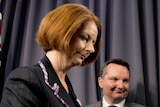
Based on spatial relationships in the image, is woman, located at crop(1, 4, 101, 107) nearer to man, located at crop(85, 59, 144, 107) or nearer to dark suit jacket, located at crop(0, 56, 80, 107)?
dark suit jacket, located at crop(0, 56, 80, 107)

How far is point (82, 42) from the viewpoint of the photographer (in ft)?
2.36

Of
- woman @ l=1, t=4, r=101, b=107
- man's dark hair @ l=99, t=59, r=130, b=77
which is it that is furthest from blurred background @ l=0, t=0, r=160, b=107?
woman @ l=1, t=4, r=101, b=107

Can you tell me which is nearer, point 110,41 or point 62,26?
point 62,26

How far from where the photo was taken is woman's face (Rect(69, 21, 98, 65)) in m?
0.71

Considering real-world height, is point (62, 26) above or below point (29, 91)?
above

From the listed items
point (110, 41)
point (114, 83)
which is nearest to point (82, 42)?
point (114, 83)

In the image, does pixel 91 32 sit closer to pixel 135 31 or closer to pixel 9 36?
pixel 135 31

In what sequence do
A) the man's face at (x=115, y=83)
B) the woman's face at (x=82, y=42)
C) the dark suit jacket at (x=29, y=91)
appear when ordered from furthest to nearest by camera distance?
the man's face at (x=115, y=83) → the woman's face at (x=82, y=42) → the dark suit jacket at (x=29, y=91)

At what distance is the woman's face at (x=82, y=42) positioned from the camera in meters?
0.71

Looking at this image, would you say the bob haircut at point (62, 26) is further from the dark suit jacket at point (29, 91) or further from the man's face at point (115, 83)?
the man's face at point (115, 83)

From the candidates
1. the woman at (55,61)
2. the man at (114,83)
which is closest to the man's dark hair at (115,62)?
the man at (114,83)

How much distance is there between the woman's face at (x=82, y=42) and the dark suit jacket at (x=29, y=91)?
9 centimetres

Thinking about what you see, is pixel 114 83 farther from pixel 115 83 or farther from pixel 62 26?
pixel 62 26

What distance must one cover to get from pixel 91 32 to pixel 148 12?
155 cm
